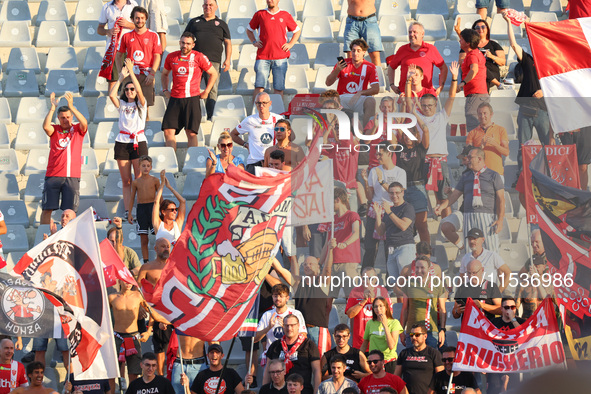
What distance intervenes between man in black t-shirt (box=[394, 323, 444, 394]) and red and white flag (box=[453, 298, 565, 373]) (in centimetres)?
30

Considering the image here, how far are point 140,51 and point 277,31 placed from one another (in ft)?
5.41

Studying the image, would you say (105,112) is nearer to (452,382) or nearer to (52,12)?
(52,12)

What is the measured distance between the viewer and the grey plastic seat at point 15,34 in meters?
12.6

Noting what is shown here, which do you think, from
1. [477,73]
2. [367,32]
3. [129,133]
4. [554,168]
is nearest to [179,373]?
[129,133]

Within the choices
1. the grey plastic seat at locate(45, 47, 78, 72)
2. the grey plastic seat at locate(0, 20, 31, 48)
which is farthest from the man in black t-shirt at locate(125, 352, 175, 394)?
the grey plastic seat at locate(0, 20, 31, 48)

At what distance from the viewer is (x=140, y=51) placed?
1074 cm

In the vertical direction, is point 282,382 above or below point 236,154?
below

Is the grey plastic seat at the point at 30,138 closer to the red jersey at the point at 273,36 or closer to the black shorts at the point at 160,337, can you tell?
the red jersey at the point at 273,36

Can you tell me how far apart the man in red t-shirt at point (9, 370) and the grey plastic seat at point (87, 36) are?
565 cm

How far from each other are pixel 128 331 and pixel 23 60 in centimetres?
548

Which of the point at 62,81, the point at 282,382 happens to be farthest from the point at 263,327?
the point at 62,81

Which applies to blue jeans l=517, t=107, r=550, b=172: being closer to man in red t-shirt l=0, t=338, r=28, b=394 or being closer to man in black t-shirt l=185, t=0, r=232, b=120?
man in black t-shirt l=185, t=0, r=232, b=120

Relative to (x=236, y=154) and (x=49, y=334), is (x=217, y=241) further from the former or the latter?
(x=236, y=154)

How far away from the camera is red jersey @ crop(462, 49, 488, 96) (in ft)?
32.4
